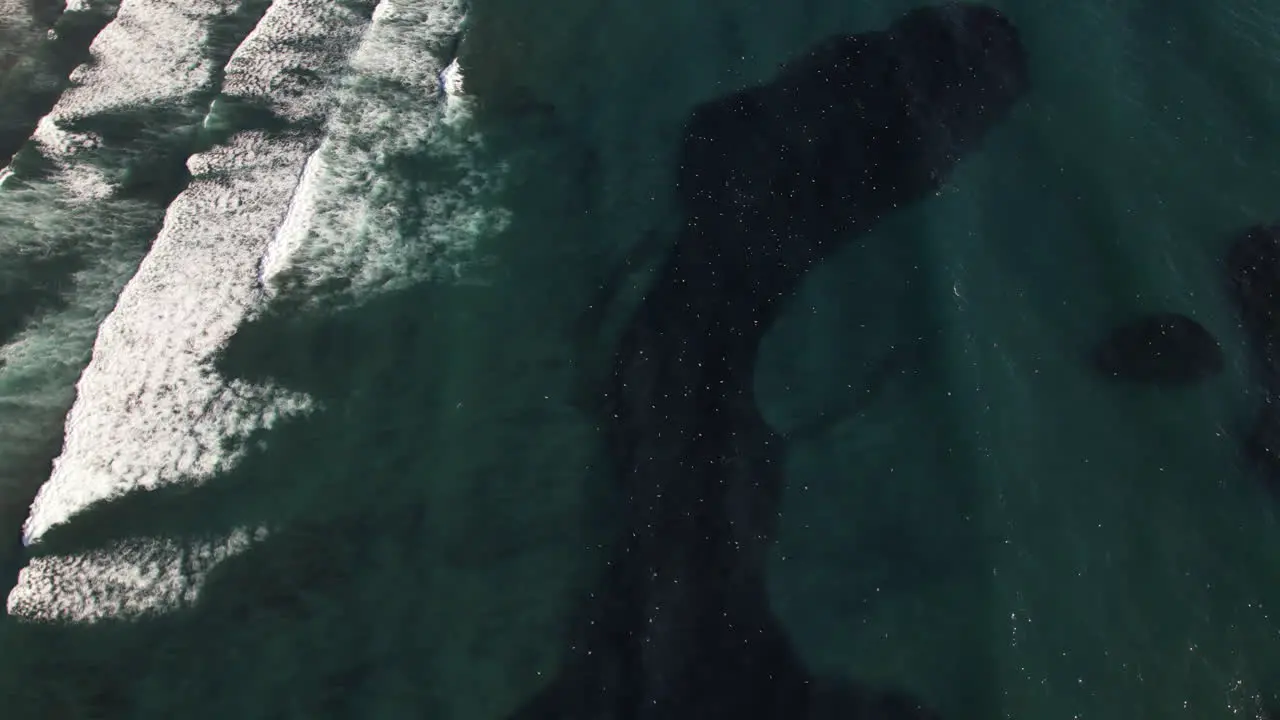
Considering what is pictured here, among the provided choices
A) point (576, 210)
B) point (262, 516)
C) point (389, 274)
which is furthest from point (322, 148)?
point (262, 516)

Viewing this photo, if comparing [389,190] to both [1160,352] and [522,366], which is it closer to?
[522,366]

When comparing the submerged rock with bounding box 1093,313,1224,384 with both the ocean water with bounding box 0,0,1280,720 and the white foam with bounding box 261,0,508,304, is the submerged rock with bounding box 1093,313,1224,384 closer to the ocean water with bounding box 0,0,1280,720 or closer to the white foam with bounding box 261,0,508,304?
the ocean water with bounding box 0,0,1280,720

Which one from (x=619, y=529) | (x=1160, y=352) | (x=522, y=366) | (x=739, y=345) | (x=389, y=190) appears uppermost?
(x=389, y=190)

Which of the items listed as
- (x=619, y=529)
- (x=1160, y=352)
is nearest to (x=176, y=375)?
(x=619, y=529)

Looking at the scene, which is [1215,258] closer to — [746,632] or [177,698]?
[746,632]

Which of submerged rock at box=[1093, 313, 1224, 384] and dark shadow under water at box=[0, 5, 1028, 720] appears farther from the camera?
submerged rock at box=[1093, 313, 1224, 384]

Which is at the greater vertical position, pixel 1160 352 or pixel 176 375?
pixel 176 375

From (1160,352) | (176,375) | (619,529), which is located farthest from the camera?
(1160,352)

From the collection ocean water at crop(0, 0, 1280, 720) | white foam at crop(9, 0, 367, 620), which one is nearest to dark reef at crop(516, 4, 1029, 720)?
ocean water at crop(0, 0, 1280, 720)
